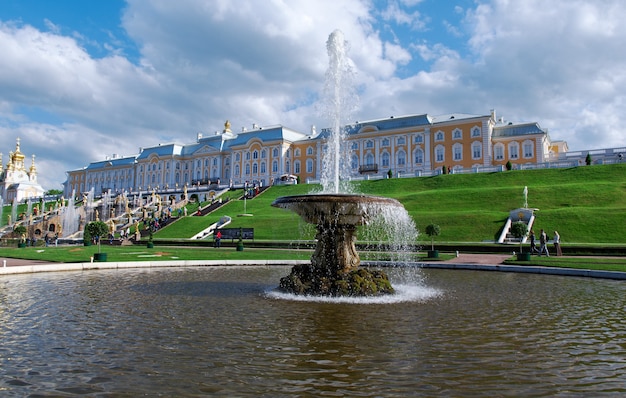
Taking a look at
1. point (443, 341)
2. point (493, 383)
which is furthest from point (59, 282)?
point (493, 383)

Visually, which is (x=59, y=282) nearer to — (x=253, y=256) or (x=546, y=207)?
(x=253, y=256)

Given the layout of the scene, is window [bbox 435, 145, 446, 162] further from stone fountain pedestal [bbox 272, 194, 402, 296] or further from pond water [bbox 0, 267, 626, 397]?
stone fountain pedestal [bbox 272, 194, 402, 296]

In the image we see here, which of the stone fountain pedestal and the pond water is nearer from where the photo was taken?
the pond water

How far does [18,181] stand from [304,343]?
120m

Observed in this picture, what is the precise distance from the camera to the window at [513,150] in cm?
5688

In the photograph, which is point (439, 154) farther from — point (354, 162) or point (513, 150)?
point (354, 162)

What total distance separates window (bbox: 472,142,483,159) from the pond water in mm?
50542

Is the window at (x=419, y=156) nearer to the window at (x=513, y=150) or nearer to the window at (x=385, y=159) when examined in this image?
the window at (x=385, y=159)

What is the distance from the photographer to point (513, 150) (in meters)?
57.2

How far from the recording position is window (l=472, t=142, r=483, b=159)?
192 feet

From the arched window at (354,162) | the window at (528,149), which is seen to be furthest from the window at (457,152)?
the arched window at (354,162)

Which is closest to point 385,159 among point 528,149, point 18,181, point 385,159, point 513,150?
point 385,159

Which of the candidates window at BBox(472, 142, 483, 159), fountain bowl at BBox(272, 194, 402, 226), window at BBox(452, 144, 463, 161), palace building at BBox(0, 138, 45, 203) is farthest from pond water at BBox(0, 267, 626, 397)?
palace building at BBox(0, 138, 45, 203)

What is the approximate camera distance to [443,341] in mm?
6227
